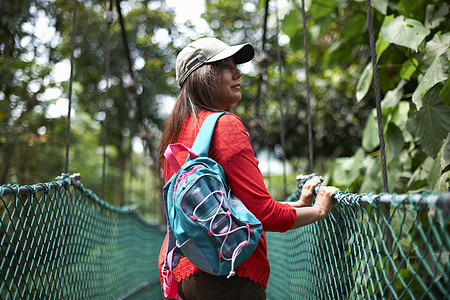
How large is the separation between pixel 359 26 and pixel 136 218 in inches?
68.5

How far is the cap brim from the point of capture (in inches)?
40.0

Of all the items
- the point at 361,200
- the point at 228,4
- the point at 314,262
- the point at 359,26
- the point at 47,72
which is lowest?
the point at 314,262

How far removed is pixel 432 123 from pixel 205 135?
40.6 inches

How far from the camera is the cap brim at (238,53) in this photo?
102cm

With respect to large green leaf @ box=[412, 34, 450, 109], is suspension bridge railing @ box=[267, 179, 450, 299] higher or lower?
lower

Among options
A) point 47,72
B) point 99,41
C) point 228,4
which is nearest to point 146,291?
point 47,72

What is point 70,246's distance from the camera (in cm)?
142

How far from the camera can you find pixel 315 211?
1005 mm

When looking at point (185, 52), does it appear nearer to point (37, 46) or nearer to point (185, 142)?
point (185, 142)

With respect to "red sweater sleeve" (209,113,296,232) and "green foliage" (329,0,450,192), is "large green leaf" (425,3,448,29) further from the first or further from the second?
"red sweater sleeve" (209,113,296,232)

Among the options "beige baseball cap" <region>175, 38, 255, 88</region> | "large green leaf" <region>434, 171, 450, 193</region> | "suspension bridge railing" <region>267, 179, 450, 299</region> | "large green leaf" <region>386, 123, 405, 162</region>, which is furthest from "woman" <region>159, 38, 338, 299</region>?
"large green leaf" <region>386, 123, 405, 162</region>

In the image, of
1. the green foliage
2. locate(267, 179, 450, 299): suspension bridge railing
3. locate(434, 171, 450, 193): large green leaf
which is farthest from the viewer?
the green foliage

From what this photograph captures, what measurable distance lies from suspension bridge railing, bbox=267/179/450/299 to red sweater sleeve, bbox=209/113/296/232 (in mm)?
160

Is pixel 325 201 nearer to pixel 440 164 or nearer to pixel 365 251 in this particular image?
pixel 365 251
